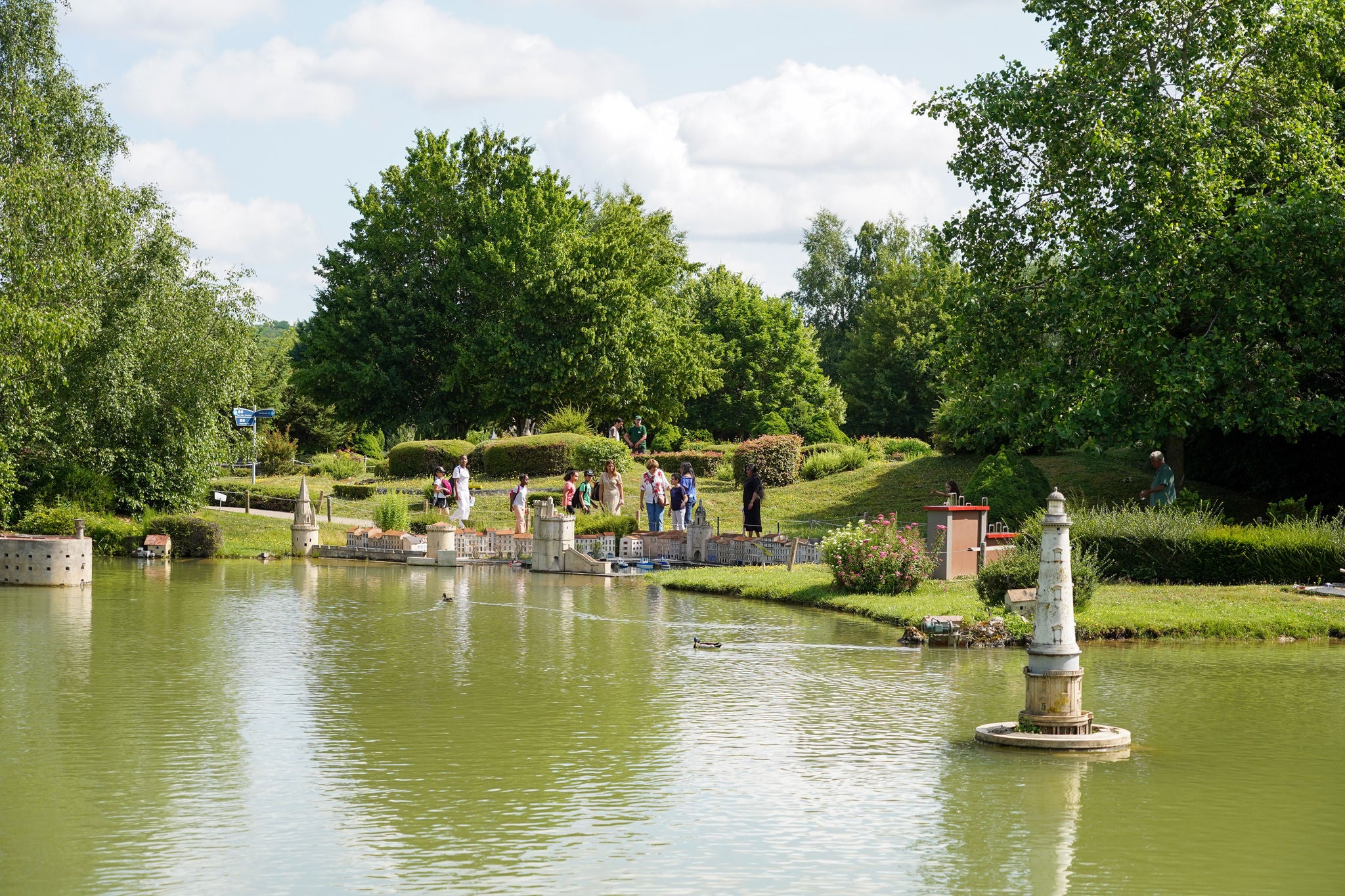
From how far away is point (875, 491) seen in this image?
Answer: 39.1m

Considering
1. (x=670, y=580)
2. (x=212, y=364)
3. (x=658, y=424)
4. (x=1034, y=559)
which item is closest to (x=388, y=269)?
(x=658, y=424)

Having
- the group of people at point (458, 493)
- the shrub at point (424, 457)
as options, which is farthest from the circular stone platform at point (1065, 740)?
the shrub at point (424, 457)

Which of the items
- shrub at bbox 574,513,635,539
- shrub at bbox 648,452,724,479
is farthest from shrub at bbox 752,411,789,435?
shrub at bbox 574,513,635,539

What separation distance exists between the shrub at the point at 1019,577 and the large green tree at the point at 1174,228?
880cm

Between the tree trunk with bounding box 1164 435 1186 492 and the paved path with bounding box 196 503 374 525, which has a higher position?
the tree trunk with bounding box 1164 435 1186 492

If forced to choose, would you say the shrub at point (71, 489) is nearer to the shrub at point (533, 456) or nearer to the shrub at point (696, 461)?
the shrub at point (533, 456)

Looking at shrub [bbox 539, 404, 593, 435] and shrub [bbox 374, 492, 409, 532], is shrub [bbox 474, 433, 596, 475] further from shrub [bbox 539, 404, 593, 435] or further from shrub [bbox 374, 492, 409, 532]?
shrub [bbox 374, 492, 409, 532]

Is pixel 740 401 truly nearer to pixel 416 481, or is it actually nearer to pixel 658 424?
pixel 658 424

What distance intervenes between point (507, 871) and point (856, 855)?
7.07ft

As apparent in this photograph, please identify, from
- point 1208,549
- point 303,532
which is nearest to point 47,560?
point 303,532

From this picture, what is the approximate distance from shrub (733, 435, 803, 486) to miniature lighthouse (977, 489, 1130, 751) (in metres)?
29.9

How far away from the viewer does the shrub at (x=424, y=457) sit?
4653 centimetres

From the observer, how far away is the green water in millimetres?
8211

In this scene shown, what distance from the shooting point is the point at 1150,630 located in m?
18.2
